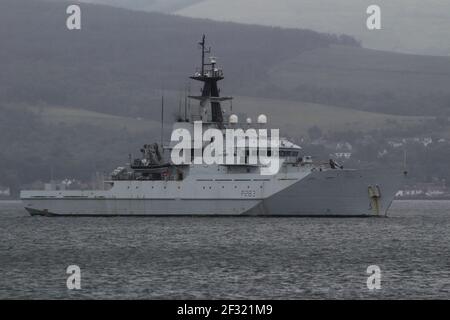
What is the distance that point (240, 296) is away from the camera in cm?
3675

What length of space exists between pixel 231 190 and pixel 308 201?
437 centimetres

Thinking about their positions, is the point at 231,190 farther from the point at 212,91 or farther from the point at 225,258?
the point at 225,258

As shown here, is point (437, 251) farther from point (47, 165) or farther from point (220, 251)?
point (47, 165)

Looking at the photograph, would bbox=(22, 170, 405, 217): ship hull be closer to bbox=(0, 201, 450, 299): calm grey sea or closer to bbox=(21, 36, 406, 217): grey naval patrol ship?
bbox=(21, 36, 406, 217): grey naval patrol ship

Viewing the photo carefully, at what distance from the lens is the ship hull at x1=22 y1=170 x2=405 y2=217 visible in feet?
226

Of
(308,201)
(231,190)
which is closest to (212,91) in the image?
(231,190)

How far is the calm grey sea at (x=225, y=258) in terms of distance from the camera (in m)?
38.4

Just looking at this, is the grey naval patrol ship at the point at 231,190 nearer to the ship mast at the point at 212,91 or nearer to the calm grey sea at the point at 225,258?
the ship mast at the point at 212,91

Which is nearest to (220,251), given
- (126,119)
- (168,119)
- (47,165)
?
(47,165)

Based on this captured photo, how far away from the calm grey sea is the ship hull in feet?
2.59

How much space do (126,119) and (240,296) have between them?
163 meters

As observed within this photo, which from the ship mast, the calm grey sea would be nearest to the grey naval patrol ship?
the ship mast

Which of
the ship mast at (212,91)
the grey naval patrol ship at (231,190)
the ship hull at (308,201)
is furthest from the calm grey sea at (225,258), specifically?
the ship mast at (212,91)

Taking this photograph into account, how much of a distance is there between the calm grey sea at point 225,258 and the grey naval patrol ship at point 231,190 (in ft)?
3.21
